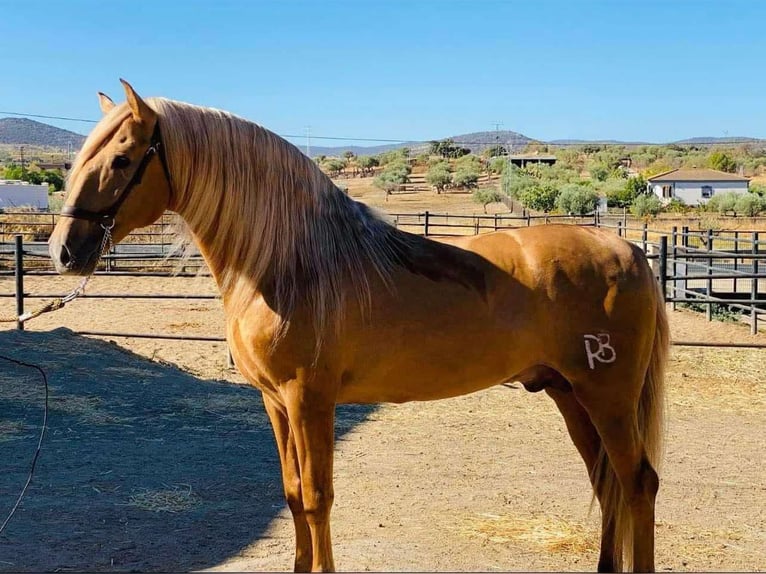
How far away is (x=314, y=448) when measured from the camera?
97.7 inches

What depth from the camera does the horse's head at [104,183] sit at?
2344 millimetres

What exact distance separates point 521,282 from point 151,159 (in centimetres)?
129

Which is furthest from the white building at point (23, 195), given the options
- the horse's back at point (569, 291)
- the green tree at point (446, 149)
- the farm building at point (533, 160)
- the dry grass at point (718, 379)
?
the green tree at point (446, 149)

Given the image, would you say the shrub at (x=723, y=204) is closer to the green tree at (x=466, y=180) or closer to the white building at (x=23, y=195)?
the green tree at (x=466, y=180)

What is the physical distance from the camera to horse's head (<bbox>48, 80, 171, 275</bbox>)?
234cm

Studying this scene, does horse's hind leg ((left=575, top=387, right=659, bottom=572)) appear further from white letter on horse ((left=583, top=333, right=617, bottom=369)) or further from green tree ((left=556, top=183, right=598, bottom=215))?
green tree ((left=556, top=183, right=598, bottom=215))

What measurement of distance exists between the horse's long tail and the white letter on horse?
0.32 metres

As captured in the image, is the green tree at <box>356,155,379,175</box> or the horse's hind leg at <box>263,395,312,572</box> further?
the green tree at <box>356,155,379,175</box>

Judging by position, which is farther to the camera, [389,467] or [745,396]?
[745,396]

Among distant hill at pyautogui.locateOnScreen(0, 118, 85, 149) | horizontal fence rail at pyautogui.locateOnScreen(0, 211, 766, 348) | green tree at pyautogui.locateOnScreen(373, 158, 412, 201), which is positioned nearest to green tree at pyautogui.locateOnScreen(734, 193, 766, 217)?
horizontal fence rail at pyautogui.locateOnScreen(0, 211, 766, 348)

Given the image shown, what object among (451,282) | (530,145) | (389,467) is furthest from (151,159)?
(530,145)

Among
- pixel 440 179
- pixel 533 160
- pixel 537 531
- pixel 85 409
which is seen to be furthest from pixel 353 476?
pixel 533 160

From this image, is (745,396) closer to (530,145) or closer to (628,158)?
(628,158)

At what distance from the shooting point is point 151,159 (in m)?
2.39
